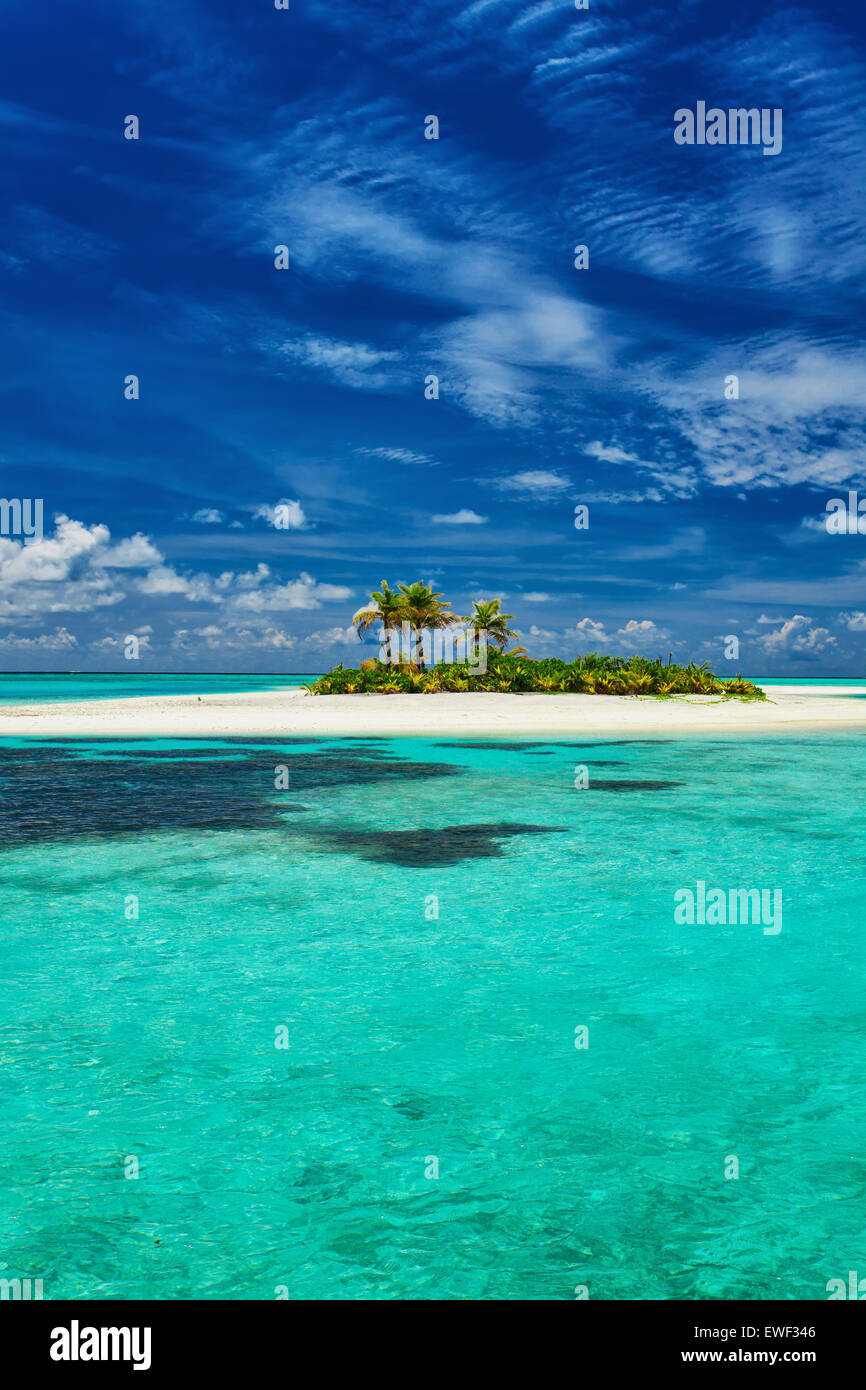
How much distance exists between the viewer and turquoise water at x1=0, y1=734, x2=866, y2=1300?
425cm

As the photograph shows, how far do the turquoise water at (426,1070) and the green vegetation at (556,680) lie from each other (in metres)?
35.0

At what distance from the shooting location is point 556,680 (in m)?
50.1

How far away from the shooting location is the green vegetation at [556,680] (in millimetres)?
48938

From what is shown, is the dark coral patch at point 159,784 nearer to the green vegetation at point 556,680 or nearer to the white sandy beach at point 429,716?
the white sandy beach at point 429,716

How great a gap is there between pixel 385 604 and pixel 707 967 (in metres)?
49.4

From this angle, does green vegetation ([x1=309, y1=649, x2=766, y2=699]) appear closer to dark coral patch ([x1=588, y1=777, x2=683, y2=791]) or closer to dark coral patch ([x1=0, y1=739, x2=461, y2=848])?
dark coral patch ([x1=0, y1=739, x2=461, y2=848])

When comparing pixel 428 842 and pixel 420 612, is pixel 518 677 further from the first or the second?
pixel 428 842

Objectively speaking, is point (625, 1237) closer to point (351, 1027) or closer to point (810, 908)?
point (351, 1027)

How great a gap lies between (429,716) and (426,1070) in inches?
1411

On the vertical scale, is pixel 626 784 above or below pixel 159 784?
below

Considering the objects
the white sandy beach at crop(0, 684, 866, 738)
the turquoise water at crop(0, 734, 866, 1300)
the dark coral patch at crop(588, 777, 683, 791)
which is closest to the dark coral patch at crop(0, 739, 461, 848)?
the turquoise water at crop(0, 734, 866, 1300)

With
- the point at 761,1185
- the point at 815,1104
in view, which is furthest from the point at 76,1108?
the point at 815,1104

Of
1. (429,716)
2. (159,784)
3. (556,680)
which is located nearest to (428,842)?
(159,784)

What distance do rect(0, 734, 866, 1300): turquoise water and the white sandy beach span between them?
2309 centimetres
